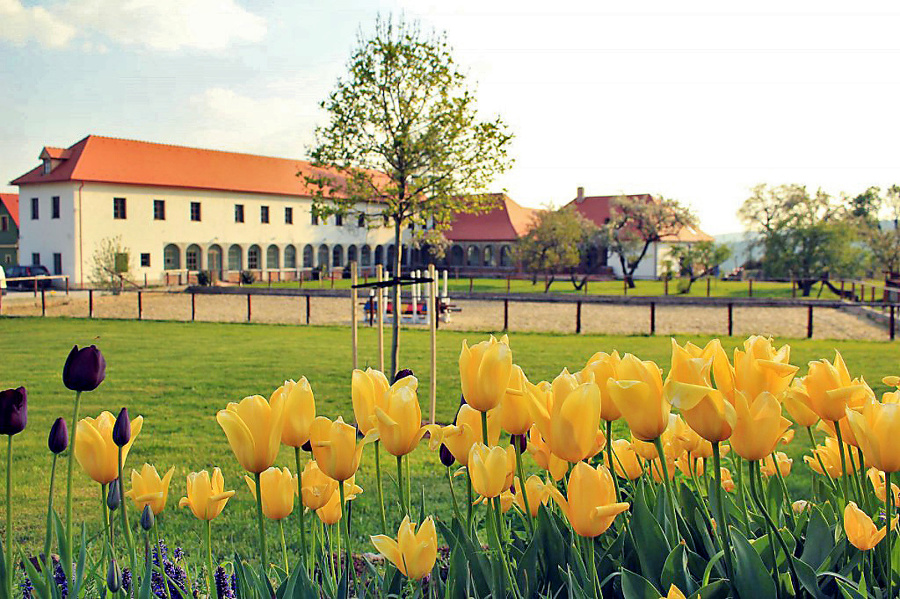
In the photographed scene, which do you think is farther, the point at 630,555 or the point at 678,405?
the point at 630,555

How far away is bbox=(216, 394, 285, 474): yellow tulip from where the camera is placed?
1.46 meters

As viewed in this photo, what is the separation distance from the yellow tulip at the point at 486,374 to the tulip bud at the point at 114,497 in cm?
86

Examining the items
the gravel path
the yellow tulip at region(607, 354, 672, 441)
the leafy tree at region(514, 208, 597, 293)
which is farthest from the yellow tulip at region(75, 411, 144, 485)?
the leafy tree at region(514, 208, 597, 293)

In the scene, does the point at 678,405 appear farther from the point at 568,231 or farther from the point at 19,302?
the point at 568,231

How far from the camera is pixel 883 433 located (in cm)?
140

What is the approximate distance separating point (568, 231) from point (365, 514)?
41.8 metres

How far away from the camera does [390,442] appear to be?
155cm

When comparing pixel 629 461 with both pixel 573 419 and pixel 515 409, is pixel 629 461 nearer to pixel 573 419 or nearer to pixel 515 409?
pixel 515 409

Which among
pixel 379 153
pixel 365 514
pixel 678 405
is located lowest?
pixel 365 514

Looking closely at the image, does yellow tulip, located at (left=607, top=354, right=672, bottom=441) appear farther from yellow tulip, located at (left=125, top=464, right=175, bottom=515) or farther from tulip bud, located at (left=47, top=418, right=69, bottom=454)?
tulip bud, located at (left=47, top=418, right=69, bottom=454)

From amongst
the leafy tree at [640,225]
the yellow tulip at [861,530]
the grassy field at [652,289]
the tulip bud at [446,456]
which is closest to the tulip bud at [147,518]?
the tulip bud at [446,456]

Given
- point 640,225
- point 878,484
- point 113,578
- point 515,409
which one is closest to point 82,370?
point 113,578

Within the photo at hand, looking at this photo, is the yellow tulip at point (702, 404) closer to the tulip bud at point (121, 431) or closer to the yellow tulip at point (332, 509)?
the yellow tulip at point (332, 509)

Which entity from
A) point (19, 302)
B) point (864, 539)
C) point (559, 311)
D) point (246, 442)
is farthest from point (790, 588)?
point (19, 302)
